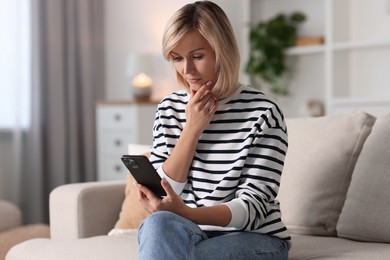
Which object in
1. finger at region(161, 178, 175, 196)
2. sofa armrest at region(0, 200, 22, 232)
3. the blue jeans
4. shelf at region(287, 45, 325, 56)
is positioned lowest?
sofa armrest at region(0, 200, 22, 232)

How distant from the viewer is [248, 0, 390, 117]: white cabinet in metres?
4.70

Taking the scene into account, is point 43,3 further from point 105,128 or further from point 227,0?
point 227,0

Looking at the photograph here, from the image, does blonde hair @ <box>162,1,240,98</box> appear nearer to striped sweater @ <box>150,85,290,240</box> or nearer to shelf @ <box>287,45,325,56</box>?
striped sweater @ <box>150,85,290,240</box>

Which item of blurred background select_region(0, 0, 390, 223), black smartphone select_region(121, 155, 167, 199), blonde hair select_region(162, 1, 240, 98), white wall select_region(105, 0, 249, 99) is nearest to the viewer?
black smartphone select_region(121, 155, 167, 199)

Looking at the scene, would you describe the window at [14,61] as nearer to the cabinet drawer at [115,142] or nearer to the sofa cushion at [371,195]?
the cabinet drawer at [115,142]

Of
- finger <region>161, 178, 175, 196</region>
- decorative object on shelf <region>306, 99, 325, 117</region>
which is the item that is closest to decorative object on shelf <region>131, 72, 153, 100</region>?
decorative object on shelf <region>306, 99, 325, 117</region>

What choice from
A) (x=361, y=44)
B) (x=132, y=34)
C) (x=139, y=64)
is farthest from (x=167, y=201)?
(x=132, y=34)

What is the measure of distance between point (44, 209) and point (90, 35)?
138 cm

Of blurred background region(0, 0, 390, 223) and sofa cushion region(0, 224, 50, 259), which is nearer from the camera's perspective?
sofa cushion region(0, 224, 50, 259)

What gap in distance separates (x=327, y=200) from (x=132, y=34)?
12.0ft

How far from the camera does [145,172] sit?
5.44 ft

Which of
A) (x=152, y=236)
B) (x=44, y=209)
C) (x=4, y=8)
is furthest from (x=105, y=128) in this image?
(x=152, y=236)

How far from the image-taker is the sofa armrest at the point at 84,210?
8.12 feet

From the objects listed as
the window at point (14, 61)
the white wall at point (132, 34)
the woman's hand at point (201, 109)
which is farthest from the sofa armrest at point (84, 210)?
the white wall at point (132, 34)
